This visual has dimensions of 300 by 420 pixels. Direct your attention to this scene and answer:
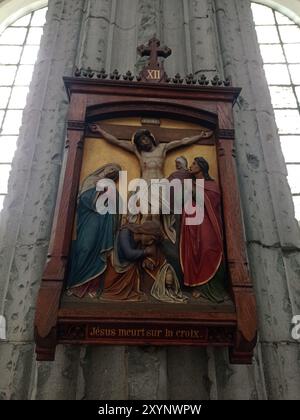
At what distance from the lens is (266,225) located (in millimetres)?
4109

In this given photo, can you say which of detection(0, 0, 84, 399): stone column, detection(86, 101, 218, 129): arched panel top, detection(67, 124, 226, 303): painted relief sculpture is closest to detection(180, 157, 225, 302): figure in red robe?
detection(67, 124, 226, 303): painted relief sculpture

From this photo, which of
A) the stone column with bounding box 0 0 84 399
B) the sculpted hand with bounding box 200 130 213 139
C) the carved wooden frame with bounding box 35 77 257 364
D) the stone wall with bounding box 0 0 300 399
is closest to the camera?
the carved wooden frame with bounding box 35 77 257 364

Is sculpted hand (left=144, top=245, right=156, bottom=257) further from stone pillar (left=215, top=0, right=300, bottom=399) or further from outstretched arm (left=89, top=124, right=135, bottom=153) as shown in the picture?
stone pillar (left=215, top=0, right=300, bottom=399)

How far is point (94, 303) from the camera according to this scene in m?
2.75

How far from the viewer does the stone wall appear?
10.6 feet

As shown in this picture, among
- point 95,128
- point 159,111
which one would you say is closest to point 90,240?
point 95,128

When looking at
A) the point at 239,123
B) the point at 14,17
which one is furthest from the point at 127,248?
the point at 14,17

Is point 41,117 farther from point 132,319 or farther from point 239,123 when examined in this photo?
point 132,319

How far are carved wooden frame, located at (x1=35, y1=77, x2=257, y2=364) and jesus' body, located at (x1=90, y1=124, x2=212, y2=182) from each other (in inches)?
8.5

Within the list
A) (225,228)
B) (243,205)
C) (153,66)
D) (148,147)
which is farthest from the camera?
(243,205)

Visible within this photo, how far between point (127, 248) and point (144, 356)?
0.85 meters

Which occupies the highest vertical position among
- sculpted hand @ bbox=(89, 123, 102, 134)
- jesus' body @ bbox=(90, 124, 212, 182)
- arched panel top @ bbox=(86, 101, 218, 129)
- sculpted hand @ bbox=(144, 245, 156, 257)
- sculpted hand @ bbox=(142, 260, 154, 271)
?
arched panel top @ bbox=(86, 101, 218, 129)

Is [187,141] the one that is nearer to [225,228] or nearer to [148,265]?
[225,228]

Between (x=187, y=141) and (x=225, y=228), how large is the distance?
868mm
